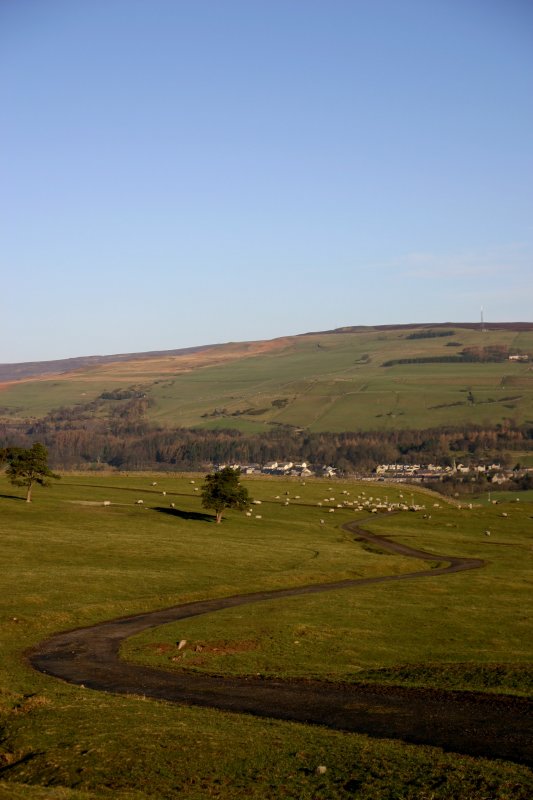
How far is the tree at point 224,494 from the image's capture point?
121 meters

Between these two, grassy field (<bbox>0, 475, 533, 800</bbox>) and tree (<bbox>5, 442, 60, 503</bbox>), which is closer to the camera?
grassy field (<bbox>0, 475, 533, 800</bbox>)

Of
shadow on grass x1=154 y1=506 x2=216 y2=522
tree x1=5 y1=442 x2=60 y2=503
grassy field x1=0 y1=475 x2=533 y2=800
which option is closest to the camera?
grassy field x1=0 y1=475 x2=533 y2=800

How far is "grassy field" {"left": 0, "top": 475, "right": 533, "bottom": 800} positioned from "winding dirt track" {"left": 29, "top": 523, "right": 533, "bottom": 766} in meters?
1.58

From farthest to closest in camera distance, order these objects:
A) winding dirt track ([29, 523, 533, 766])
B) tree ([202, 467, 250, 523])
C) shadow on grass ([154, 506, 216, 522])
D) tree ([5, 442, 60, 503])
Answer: shadow on grass ([154, 506, 216, 522]) → tree ([5, 442, 60, 503]) → tree ([202, 467, 250, 523]) → winding dirt track ([29, 523, 533, 766])

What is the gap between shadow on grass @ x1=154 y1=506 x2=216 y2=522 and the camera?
400ft

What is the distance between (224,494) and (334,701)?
271ft

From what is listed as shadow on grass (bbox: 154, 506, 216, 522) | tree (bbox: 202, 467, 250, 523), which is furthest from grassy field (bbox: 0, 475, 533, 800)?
tree (bbox: 202, 467, 250, 523)

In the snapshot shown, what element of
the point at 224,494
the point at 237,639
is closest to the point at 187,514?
the point at 224,494

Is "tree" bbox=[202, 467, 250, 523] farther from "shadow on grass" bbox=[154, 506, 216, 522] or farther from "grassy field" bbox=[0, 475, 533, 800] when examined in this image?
"grassy field" bbox=[0, 475, 533, 800]

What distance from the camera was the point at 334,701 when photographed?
38.2m

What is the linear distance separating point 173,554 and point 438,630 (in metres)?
38.9

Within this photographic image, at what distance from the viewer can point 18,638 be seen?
52.2 meters

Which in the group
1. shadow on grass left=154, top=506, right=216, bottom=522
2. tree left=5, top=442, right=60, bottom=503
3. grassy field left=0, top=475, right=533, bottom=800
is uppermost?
tree left=5, top=442, right=60, bottom=503

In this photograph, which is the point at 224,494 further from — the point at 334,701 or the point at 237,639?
the point at 334,701
